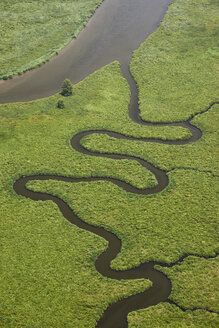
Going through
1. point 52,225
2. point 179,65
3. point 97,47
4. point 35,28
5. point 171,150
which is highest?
point 35,28

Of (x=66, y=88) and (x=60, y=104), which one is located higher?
(x=66, y=88)

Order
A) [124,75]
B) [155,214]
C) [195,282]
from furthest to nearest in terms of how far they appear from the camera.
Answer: [124,75], [155,214], [195,282]

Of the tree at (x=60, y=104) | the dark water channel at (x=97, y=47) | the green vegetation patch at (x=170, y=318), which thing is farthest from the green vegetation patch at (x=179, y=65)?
the green vegetation patch at (x=170, y=318)

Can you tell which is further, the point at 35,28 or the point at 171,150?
the point at 35,28

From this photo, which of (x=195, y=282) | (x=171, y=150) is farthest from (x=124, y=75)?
(x=195, y=282)

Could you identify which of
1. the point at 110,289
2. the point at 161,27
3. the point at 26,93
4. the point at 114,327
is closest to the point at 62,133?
the point at 26,93

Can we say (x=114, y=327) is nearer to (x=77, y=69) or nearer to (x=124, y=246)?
(x=124, y=246)

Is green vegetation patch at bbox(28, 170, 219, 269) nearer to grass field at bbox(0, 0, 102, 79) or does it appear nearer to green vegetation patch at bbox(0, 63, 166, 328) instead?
green vegetation patch at bbox(0, 63, 166, 328)

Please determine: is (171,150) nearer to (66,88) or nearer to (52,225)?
(52,225)
